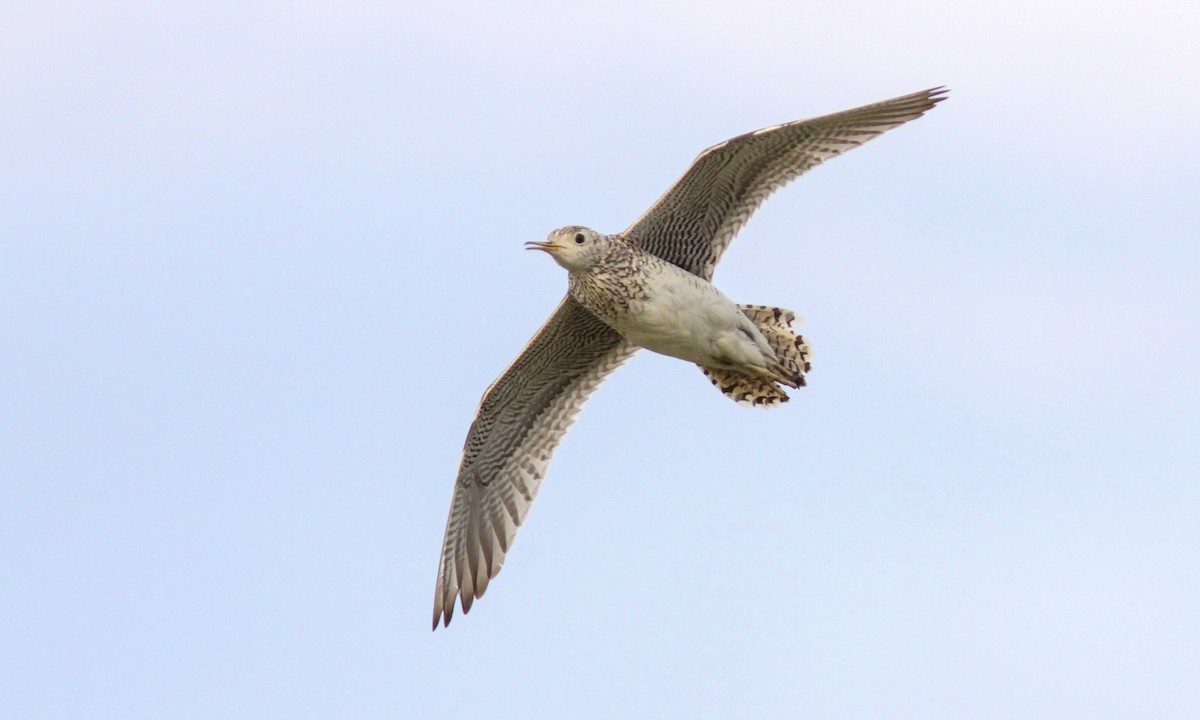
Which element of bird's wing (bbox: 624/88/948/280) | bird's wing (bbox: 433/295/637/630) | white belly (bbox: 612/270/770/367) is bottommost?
bird's wing (bbox: 433/295/637/630)

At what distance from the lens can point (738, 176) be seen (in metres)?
14.3

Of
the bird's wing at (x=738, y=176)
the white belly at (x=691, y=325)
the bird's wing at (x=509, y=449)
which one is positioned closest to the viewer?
the bird's wing at (x=738, y=176)

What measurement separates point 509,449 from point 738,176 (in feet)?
11.6

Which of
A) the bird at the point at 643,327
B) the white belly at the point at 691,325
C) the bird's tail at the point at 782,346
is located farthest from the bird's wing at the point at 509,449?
the bird's tail at the point at 782,346

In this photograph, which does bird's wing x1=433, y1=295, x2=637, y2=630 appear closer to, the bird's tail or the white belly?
the white belly

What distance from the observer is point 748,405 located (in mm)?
15375

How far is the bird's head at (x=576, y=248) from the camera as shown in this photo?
46.0 ft

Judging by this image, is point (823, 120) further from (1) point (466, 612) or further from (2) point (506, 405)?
(1) point (466, 612)

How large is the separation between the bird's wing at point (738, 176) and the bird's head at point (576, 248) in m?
0.56

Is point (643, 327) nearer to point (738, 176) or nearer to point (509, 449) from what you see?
point (738, 176)

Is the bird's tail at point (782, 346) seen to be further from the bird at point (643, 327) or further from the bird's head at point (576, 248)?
the bird's head at point (576, 248)

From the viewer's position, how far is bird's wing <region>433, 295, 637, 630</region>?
51.3 feet

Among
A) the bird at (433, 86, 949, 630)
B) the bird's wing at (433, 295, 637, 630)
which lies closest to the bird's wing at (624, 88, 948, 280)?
the bird at (433, 86, 949, 630)

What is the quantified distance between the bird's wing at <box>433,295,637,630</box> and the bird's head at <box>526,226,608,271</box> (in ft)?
5.00
